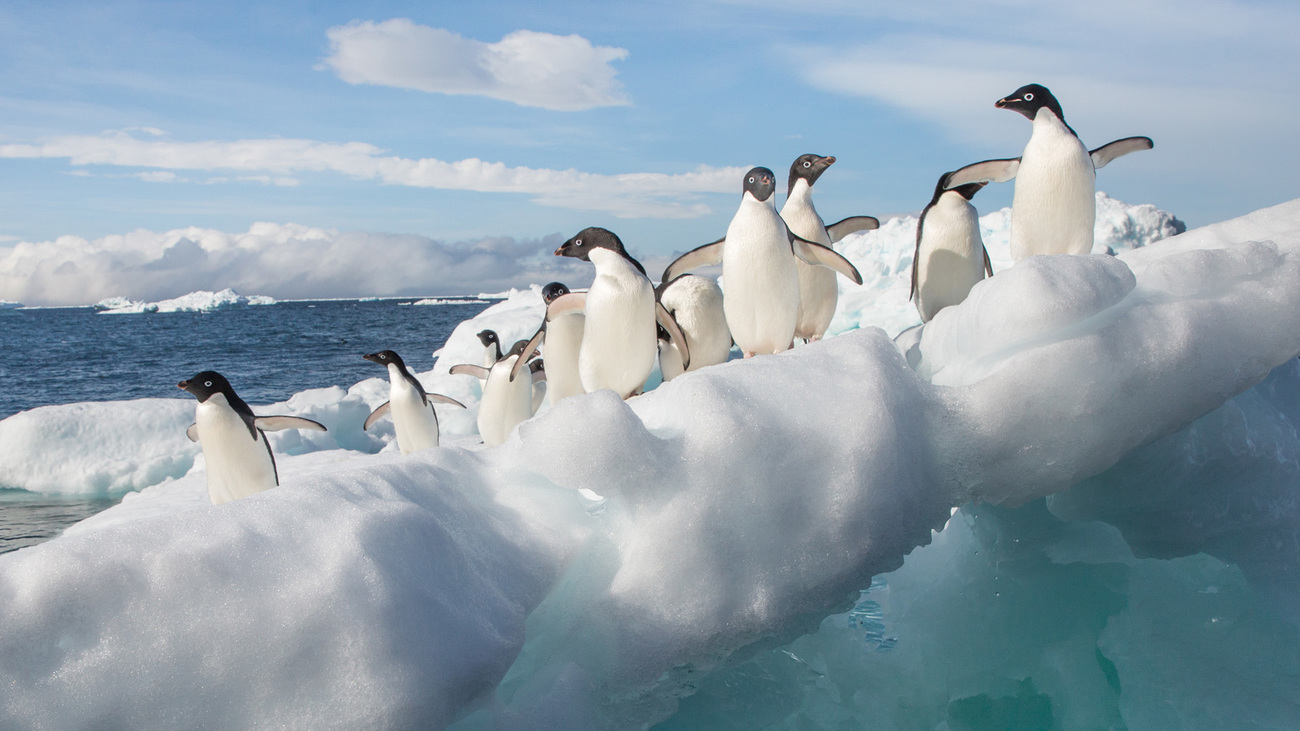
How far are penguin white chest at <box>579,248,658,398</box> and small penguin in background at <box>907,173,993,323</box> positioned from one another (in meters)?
1.49

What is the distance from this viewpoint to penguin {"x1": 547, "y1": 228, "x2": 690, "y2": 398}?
12.1ft

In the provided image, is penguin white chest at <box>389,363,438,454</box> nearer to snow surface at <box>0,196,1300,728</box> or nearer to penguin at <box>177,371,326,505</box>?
penguin at <box>177,371,326,505</box>

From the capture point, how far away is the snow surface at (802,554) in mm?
1418

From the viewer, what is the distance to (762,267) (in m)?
3.83

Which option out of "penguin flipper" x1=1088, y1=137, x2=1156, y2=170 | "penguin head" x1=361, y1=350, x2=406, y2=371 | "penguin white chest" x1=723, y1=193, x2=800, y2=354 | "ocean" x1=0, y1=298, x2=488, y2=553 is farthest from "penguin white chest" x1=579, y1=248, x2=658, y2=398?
"ocean" x1=0, y1=298, x2=488, y2=553

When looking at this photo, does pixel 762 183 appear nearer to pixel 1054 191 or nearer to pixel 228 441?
pixel 1054 191

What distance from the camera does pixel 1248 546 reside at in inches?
118

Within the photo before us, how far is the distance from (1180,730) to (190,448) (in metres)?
11.2

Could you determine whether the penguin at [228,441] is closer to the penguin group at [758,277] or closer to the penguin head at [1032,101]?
the penguin group at [758,277]

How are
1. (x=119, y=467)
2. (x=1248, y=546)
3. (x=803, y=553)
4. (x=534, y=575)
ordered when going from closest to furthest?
(x=534, y=575) → (x=803, y=553) → (x=1248, y=546) → (x=119, y=467)

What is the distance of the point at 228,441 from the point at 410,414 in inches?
69.8

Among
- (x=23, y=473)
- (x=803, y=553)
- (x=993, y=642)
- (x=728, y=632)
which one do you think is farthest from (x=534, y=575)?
(x=23, y=473)

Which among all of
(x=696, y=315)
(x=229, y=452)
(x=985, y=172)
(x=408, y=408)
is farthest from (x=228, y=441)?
(x=985, y=172)

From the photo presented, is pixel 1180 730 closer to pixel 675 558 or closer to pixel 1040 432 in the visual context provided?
pixel 1040 432
